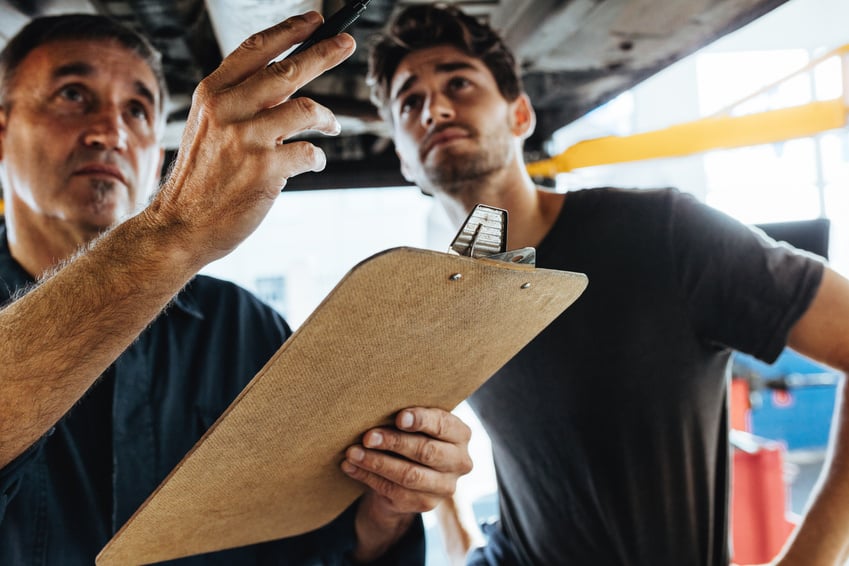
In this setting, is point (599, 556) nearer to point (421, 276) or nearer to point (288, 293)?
point (421, 276)

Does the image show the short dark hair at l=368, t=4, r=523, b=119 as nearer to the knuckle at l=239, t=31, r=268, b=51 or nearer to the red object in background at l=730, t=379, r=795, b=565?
the knuckle at l=239, t=31, r=268, b=51

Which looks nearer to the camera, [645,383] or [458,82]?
[645,383]

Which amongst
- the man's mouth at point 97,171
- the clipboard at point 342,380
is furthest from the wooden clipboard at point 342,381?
the man's mouth at point 97,171

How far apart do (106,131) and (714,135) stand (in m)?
1.82

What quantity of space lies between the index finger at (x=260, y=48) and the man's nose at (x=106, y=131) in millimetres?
687

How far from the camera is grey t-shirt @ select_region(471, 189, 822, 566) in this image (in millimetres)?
1209

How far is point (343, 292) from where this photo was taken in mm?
525

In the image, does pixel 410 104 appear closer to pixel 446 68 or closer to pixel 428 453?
pixel 446 68

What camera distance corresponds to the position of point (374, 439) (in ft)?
2.61

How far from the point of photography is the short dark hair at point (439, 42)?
149cm

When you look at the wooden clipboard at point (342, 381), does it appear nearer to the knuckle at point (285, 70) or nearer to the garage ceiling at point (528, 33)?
the knuckle at point (285, 70)

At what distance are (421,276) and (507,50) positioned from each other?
1277 mm

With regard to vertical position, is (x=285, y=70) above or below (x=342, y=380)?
above

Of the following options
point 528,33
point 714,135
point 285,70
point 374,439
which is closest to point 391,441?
point 374,439
